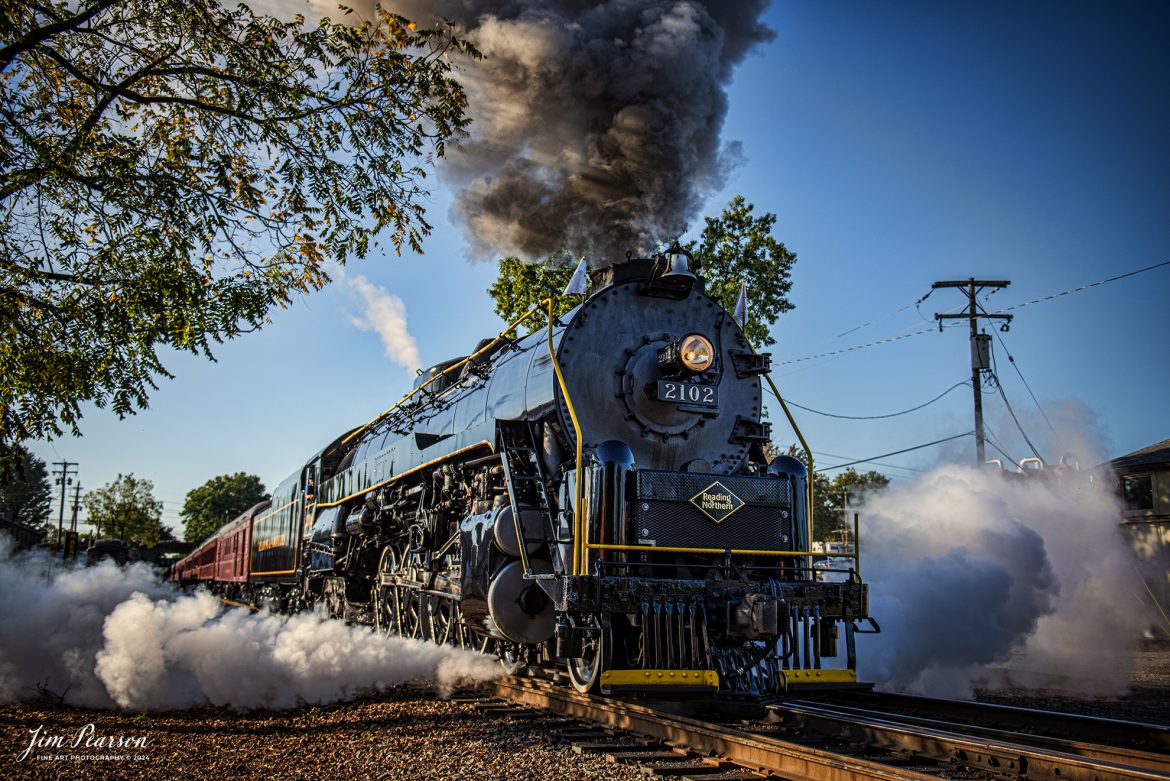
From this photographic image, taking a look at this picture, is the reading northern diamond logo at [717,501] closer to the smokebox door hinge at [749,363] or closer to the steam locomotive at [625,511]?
the steam locomotive at [625,511]

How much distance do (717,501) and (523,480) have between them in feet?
5.66

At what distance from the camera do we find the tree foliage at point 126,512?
7956cm

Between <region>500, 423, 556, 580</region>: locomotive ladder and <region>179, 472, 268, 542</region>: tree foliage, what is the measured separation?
9336cm

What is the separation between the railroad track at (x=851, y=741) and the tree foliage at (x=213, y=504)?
311ft

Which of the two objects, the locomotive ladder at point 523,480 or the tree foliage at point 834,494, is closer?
the locomotive ladder at point 523,480

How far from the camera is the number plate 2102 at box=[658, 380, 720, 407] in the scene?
8391mm

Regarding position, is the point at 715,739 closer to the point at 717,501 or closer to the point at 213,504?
the point at 717,501

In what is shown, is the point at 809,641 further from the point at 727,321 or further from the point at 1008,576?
the point at 1008,576

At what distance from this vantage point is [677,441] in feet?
28.1

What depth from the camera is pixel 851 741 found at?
249 inches

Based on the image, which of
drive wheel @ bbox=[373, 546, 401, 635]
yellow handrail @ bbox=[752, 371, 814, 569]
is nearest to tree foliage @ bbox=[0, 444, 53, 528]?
drive wheel @ bbox=[373, 546, 401, 635]

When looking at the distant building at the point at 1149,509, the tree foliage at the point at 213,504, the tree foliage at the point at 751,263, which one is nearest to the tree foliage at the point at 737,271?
the tree foliage at the point at 751,263

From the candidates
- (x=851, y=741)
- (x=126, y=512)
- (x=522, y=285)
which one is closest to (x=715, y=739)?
(x=851, y=741)

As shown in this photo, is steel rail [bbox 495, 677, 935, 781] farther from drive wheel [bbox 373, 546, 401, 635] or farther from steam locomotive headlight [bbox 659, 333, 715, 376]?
drive wheel [bbox 373, 546, 401, 635]
